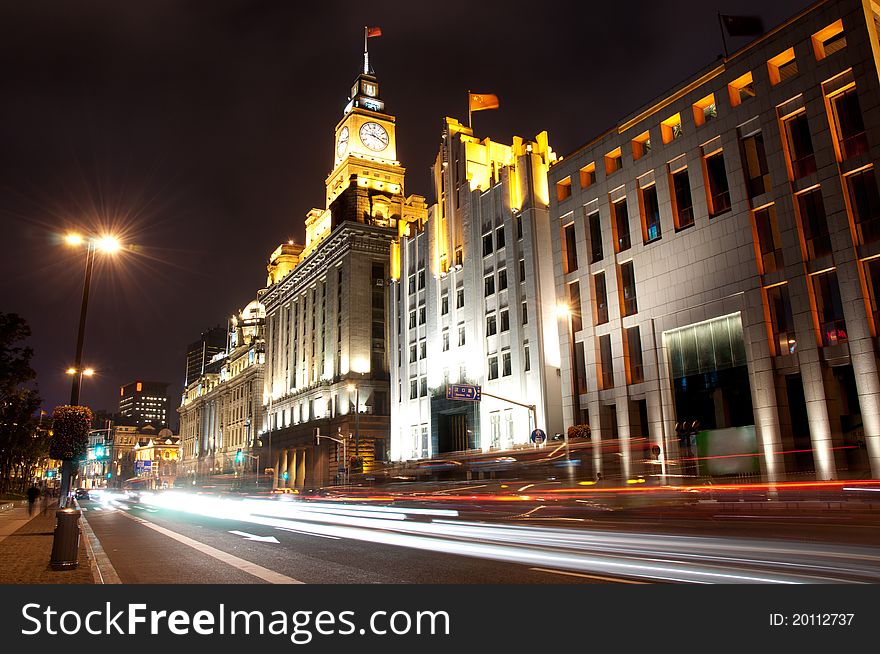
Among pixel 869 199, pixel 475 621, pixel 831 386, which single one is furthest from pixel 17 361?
pixel 869 199

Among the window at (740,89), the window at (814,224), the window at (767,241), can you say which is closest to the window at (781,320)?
the window at (767,241)

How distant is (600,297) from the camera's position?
136 feet

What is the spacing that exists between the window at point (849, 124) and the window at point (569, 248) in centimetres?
1715

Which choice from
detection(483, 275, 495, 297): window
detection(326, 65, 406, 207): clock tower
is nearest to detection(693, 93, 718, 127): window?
detection(483, 275, 495, 297): window

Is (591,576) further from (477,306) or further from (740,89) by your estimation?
(477,306)

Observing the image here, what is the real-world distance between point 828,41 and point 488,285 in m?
29.2

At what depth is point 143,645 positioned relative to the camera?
532 cm

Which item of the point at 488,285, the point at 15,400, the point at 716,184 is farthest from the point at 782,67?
the point at 15,400

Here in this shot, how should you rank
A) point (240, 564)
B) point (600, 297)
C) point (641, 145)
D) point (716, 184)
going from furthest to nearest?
point (600, 297), point (641, 145), point (716, 184), point (240, 564)

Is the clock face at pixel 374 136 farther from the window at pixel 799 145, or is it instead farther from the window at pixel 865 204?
the window at pixel 865 204

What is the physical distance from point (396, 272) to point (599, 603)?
64.6 metres

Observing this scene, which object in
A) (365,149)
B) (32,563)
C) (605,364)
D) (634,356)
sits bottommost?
(32,563)

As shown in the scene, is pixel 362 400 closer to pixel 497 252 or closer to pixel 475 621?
pixel 497 252

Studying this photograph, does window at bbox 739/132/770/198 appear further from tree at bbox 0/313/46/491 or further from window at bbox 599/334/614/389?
tree at bbox 0/313/46/491
